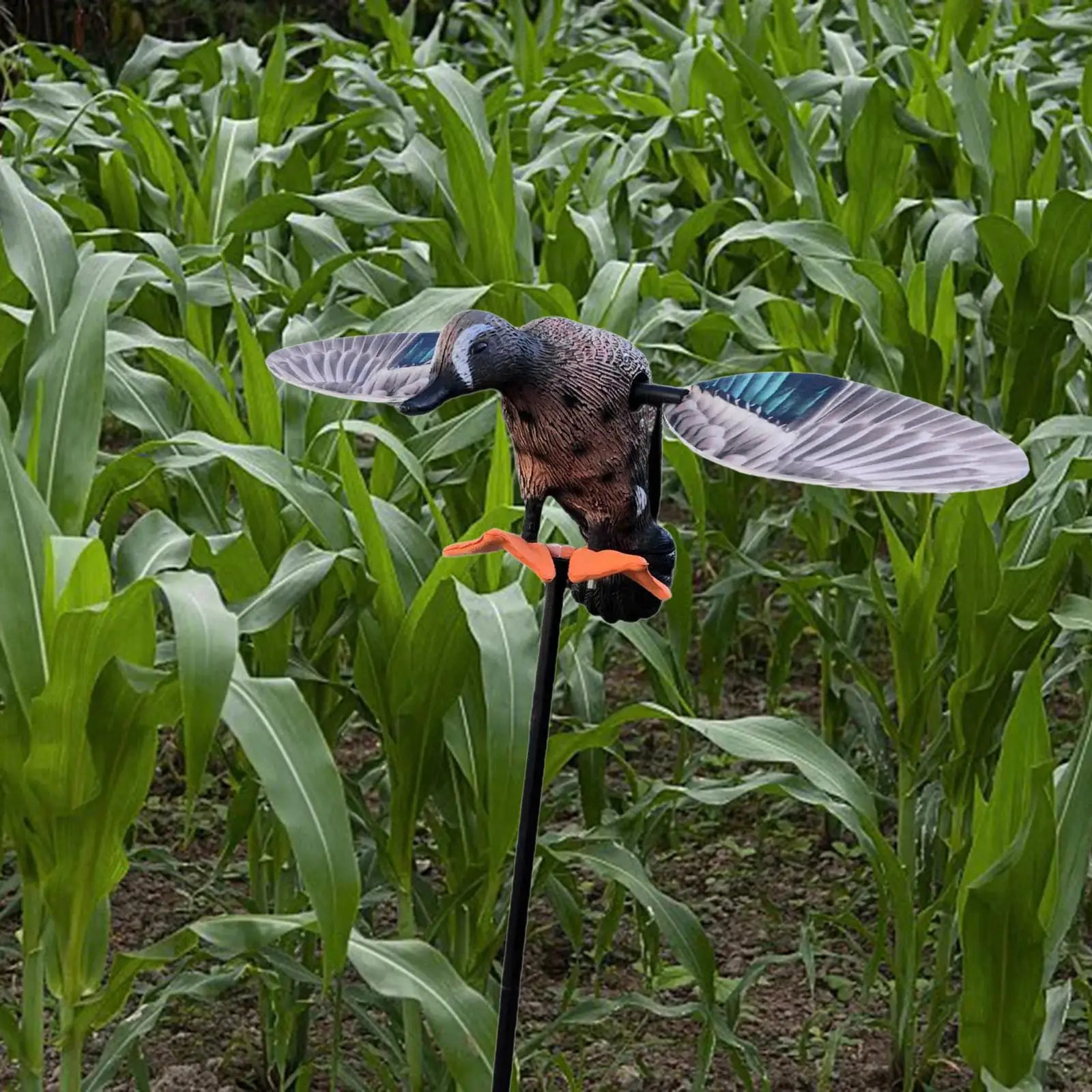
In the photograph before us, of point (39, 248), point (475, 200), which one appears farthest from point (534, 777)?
point (475, 200)

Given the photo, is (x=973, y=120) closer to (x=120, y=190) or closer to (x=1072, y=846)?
(x=120, y=190)

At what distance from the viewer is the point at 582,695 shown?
1.62 m

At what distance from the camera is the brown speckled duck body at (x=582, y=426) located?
0.75 meters

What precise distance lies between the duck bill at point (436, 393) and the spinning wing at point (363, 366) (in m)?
0.07

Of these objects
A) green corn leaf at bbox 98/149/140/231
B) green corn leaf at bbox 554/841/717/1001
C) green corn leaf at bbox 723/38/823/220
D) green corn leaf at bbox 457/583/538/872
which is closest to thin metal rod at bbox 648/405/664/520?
green corn leaf at bbox 457/583/538/872

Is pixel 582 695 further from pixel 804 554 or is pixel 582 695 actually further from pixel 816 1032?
pixel 804 554

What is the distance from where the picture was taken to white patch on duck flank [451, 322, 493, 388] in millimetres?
716

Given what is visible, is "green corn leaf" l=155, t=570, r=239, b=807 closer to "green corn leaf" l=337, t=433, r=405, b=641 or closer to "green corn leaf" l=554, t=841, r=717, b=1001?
"green corn leaf" l=337, t=433, r=405, b=641

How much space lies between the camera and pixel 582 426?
76cm

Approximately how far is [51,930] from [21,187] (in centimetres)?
68

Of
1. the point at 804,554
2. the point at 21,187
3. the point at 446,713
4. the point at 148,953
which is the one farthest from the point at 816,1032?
the point at 804,554

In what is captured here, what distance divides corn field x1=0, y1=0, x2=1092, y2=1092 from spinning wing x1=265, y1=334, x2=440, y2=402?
194 millimetres

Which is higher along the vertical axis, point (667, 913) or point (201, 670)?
point (201, 670)

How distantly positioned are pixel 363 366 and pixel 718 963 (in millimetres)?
1289
